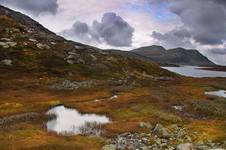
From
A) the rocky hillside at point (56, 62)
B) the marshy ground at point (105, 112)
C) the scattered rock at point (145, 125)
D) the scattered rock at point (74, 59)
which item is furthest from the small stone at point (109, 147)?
the scattered rock at point (74, 59)

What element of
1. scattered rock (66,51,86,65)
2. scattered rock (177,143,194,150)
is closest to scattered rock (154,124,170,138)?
scattered rock (177,143,194,150)

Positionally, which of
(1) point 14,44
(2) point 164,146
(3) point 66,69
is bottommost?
(2) point 164,146

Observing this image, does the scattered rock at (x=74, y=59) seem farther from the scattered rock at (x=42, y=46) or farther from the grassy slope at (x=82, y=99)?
the scattered rock at (x=42, y=46)

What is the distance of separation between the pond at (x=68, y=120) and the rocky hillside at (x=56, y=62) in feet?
157

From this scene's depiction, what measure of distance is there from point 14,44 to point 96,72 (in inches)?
1442

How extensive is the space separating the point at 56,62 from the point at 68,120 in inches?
3107

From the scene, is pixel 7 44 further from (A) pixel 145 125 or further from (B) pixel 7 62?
(A) pixel 145 125

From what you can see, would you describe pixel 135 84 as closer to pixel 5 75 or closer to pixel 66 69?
pixel 66 69

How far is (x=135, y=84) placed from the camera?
119000 millimetres

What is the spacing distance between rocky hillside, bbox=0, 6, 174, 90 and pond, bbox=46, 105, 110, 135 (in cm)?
4790

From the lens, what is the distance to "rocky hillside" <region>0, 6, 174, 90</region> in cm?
12138

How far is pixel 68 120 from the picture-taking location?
190 ft

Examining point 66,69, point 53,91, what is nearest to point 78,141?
point 53,91

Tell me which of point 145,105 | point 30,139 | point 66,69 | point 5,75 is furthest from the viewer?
point 66,69
